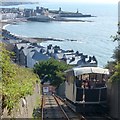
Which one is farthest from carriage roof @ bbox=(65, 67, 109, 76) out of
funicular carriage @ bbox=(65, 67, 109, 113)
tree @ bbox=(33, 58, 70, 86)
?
tree @ bbox=(33, 58, 70, 86)

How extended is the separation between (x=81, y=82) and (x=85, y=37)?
101 m

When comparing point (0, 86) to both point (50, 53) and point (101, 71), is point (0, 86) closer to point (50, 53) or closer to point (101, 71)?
point (101, 71)

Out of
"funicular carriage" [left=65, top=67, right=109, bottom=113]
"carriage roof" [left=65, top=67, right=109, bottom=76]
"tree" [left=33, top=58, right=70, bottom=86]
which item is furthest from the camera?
"tree" [left=33, top=58, right=70, bottom=86]

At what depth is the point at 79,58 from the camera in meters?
59.3

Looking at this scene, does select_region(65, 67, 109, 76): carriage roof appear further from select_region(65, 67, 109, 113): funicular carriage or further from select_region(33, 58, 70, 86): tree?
select_region(33, 58, 70, 86): tree

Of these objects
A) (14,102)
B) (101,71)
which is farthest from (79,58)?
(14,102)

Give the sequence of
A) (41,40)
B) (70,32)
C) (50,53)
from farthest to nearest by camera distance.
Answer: (70,32) → (41,40) → (50,53)

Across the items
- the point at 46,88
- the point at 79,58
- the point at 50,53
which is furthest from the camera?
the point at 50,53

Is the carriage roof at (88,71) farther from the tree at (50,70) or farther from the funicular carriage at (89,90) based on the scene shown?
the tree at (50,70)

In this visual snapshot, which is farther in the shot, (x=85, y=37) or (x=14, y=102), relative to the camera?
(x=85, y=37)

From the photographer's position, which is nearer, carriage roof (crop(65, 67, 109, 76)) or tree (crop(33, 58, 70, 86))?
carriage roof (crop(65, 67, 109, 76))

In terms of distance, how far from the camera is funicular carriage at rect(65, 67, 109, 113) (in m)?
14.6

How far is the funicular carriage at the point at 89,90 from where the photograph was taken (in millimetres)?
14633

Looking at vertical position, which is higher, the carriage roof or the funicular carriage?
the carriage roof
